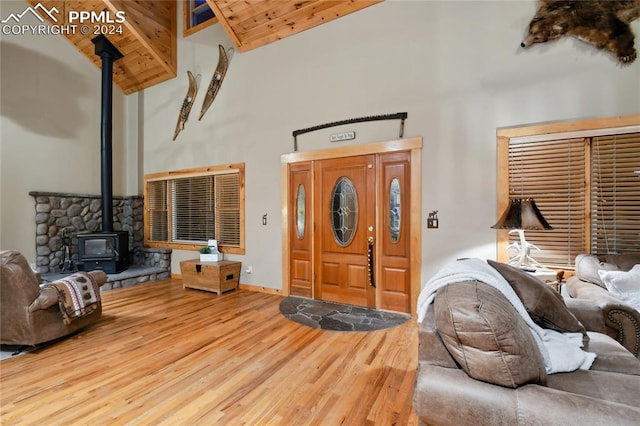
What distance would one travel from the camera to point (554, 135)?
295 cm

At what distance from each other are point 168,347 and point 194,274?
7.05ft

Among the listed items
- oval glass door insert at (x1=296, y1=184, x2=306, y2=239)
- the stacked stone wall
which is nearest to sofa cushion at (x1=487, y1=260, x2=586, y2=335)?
oval glass door insert at (x1=296, y1=184, x2=306, y2=239)

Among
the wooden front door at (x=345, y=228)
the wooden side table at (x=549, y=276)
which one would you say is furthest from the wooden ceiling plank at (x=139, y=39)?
the wooden side table at (x=549, y=276)

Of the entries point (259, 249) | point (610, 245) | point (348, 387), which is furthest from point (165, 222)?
point (610, 245)

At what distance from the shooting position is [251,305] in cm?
407

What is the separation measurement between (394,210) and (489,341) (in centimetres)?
269

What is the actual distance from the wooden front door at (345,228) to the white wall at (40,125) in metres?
4.80

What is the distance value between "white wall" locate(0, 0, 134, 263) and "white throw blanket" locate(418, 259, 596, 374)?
649 cm

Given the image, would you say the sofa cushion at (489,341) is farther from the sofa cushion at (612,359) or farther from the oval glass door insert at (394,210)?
the oval glass door insert at (394,210)

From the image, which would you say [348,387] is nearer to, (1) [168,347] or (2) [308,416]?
(2) [308,416]

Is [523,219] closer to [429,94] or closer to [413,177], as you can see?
[413,177]

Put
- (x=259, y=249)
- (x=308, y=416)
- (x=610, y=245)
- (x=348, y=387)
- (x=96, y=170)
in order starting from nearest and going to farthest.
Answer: (x=308, y=416) < (x=348, y=387) < (x=610, y=245) < (x=259, y=249) < (x=96, y=170)
